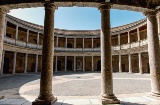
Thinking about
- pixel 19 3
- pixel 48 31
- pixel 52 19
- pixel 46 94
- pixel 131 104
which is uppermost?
pixel 19 3

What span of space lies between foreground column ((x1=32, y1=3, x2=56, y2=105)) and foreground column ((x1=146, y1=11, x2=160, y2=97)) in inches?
178

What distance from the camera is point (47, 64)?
18.5ft

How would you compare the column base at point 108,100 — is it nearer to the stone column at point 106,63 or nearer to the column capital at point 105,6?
the stone column at point 106,63

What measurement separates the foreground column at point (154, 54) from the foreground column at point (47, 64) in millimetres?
4524

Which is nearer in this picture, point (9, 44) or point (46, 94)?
point (46, 94)

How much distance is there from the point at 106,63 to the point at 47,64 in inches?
95.1

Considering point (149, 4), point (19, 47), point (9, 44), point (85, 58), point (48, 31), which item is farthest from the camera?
point (85, 58)

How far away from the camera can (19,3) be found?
238 inches

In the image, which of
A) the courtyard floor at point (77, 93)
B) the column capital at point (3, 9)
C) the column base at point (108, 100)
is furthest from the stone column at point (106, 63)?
the column capital at point (3, 9)

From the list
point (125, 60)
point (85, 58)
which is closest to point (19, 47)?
point (85, 58)

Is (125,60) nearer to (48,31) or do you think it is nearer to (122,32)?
(122,32)

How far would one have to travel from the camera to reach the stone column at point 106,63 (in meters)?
5.44

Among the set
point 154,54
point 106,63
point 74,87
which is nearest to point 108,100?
point 106,63

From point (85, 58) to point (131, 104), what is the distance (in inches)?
1155
